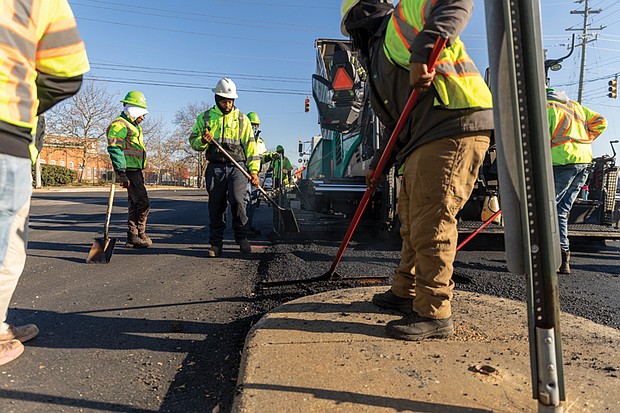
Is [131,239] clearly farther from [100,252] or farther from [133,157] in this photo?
[133,157]

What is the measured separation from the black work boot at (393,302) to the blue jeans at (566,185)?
9.50 feet

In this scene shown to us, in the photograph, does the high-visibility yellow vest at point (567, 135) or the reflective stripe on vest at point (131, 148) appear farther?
the reflective stripe on vest at point (131, 148)

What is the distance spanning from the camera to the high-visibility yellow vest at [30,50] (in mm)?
1735

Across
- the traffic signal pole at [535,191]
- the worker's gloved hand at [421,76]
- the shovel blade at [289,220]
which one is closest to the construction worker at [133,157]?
the shovel blade at [289,220]

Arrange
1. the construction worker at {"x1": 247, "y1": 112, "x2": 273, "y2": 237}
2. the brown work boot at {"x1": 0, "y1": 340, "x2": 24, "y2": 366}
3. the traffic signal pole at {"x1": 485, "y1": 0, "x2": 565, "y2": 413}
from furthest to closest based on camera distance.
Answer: the construction worker at {"x1": 247, "y1": 112, "x2": 273, "y2": 237} → the brown work boot at {"x1": 0, "y1": 340, "x2": 24, "y2": 366} → the traffic signal pole at {"x1": 485, "y1": 0, "x2": 565, "y2": 413}

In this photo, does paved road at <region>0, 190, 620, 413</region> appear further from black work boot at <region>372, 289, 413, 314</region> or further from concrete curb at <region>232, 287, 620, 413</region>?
black work boot at <region>372, 289, 413, 314</region>

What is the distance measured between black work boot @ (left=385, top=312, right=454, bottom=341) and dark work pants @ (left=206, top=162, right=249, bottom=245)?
138 inches

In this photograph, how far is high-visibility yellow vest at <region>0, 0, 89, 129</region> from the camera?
1.74 metres

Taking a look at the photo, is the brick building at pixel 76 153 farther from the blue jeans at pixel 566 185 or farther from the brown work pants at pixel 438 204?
the brown work pants at pixel 438 204

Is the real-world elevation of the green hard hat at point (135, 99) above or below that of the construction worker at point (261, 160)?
above

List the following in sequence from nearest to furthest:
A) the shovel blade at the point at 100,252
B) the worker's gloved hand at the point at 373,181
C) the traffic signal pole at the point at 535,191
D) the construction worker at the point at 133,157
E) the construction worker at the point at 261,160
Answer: the traffic signal pole at the point at 535,191
the worker's gloved hand at the point at 373,181
the shovel blade at the point at 100,252
the construction worker at the point at 133,157
the construction worker at the point at 261,160

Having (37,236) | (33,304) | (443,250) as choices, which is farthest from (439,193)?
(37,236)

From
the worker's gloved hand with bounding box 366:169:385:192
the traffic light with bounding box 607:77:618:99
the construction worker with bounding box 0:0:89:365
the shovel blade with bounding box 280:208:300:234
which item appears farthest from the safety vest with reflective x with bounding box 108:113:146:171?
the traffic light with bounding box 607:77:618:99

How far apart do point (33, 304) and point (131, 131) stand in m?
3.28
